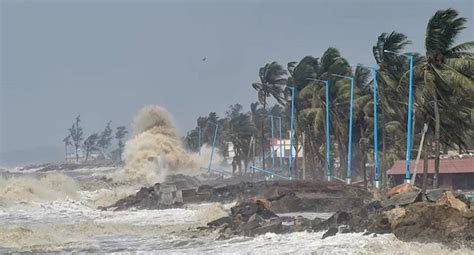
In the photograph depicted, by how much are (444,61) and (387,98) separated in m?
14.8

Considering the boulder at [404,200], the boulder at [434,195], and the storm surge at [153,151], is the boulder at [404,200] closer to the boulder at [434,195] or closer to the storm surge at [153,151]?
the boulder at [434,195]

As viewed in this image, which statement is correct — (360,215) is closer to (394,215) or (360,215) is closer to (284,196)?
(394,215)

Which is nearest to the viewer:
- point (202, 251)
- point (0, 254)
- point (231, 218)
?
point (202, 251)

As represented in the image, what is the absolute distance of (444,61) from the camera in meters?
30.5

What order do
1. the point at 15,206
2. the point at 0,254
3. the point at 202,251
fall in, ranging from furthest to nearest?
1. the point at 15,206
2. the point at 0,254
3. the point at 202,251

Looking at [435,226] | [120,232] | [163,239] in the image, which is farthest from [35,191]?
[435,226]

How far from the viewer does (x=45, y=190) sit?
5962 cm

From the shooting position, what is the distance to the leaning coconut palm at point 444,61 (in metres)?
29.7

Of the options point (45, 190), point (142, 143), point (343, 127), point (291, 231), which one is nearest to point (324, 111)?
point (343, 127)

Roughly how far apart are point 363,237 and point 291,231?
3.67m

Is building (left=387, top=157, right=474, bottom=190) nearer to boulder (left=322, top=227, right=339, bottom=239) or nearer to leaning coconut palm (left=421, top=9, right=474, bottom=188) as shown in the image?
leaning coconut palm (left=421, top=9, right=474, bottom=188)

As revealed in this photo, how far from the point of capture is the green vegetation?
30500 mm

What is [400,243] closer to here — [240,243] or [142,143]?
[240,243]

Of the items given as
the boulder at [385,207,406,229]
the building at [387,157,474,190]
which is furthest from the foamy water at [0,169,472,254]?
the building at [387,157,474,190]
